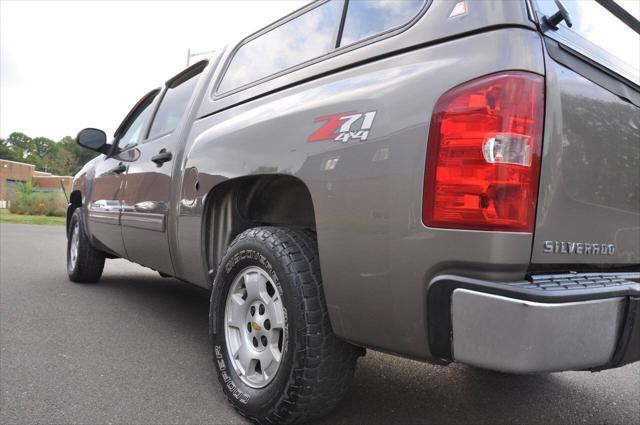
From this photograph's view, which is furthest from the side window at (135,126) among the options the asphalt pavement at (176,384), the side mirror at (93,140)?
the asphalt pavement at (176,384)

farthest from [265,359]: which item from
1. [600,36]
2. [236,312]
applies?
[600,36]

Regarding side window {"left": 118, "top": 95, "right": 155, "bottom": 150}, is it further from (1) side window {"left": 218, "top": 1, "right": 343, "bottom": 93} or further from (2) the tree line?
(2) the tree line

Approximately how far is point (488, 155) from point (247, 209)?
1519 millimetres

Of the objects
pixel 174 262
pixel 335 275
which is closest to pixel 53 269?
pixel 174 262

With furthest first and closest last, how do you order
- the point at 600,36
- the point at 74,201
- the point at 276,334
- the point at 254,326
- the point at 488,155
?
the point at 74,201 < the point at 254,326 < the point at 276,334 < the point at 600,36 < the point at 488,155

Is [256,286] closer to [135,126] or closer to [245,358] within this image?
[245,358]

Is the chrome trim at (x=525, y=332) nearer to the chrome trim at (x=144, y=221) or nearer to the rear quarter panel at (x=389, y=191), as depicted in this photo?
the rear quarter panel at (x=389, y=191)

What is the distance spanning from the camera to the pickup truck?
57.7 inches

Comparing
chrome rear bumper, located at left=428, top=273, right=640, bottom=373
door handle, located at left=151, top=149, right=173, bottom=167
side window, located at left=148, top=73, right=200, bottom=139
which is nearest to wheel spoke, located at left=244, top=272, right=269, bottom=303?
chrome rear bumper, located at left=428, top=273, right=640, bottom=373

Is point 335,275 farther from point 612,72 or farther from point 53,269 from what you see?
point 53,269

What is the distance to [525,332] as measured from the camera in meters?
1.35

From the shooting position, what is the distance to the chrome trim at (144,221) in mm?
3189

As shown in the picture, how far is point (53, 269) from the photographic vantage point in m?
6.29

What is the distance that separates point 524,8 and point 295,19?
1.37 meters
